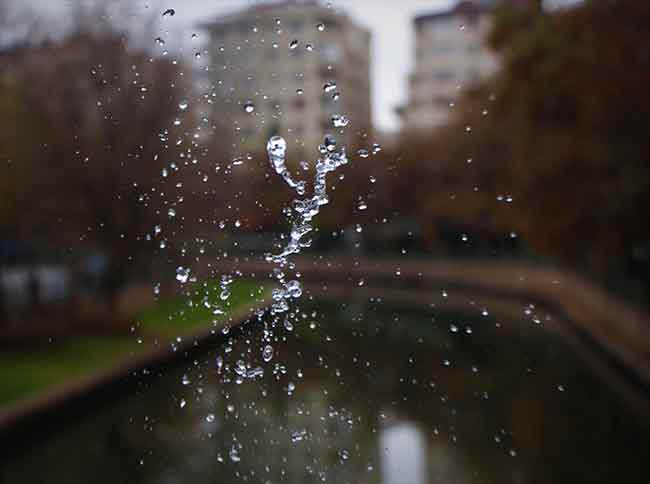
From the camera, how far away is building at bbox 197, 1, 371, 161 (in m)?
1.56

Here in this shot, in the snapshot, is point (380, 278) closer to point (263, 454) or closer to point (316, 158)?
point (316, 158)

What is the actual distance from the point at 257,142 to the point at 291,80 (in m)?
0.17

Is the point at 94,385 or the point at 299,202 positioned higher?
the point at 299,202

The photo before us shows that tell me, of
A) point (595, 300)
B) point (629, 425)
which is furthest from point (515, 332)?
point (595, 300)

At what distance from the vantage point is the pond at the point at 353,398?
→ 148cm

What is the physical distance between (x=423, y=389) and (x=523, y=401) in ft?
1.36

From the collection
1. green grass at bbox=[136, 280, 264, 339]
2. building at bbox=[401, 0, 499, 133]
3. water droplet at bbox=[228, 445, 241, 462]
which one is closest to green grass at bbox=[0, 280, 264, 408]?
green grass at bbox=[136, 280, 264, 339]

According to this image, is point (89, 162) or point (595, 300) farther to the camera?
point (595, 300)

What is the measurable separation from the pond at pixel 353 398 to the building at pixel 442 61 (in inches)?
25.1

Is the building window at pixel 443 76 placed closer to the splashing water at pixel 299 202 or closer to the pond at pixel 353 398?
the splashing water at pixel 299 202

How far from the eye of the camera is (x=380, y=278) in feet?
4.91

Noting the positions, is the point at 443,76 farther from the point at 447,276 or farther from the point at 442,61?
the point at 447,276

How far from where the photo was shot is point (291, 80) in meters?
1.60

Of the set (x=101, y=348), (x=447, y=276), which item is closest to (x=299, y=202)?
(x=447, y=276)
